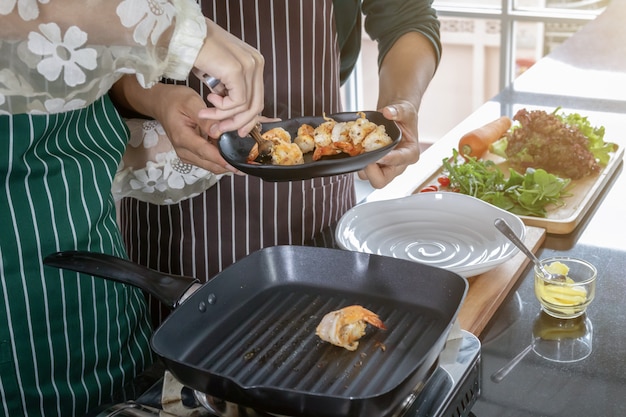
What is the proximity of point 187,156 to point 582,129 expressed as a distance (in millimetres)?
1033

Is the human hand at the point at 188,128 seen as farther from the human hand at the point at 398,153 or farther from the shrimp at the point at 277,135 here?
the human hand at the point at 398,153

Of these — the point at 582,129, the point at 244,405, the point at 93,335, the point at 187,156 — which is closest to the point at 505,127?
the point at 582,129

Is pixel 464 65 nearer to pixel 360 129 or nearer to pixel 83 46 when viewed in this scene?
pixel 360 129

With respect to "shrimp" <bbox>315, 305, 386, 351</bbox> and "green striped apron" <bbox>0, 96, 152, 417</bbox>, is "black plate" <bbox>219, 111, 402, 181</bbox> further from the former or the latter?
"shrimp" <bbox>315, 305, 386, 351</bbox>

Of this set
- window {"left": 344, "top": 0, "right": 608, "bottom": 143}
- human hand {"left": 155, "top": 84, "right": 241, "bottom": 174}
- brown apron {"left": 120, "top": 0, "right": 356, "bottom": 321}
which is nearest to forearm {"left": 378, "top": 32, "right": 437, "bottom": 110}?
brown apron {"left": 120, "top": 0, "right": 356, "bottom": 321}

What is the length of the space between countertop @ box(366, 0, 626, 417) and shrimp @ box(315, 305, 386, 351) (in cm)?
23

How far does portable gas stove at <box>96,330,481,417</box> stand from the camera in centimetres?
101

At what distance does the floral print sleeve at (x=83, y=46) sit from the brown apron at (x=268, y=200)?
66 cm

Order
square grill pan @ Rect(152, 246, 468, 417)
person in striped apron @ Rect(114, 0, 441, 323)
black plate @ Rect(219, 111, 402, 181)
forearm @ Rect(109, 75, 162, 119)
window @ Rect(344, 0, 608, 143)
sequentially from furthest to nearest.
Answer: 1. window @ Rect(344, 0, 608, 143)
2. person in striped apron @ Rect(114, 0, 441, 323)
3. forearm @ Rect(109, 75, 162, 119)
4. black plate @ Rect(219, 111, 402, 181)
5. square grill pan @ Rect(152, 246, 468, 417)

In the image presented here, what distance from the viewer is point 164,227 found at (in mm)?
1849

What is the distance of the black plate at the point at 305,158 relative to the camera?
4.41 feet

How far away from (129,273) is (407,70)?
0.99 meters

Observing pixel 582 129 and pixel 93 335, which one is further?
pixel 582 129

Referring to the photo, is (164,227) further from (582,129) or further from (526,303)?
(582,129)
